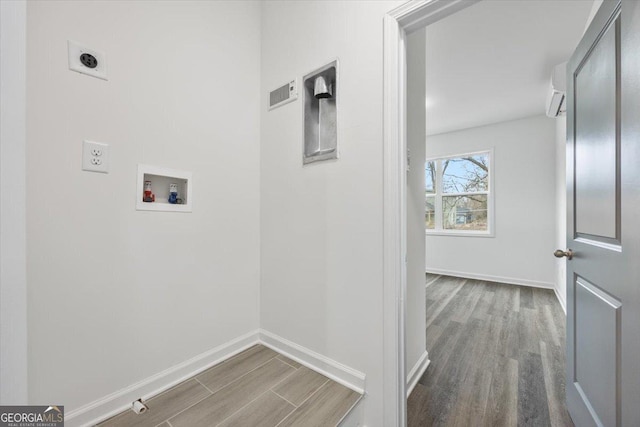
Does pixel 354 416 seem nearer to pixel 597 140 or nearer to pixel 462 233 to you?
pixel 597 140

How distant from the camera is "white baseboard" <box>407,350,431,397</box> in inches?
64.6

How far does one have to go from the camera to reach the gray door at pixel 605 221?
0.86 m

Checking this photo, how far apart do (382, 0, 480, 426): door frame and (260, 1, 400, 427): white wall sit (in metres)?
0.04

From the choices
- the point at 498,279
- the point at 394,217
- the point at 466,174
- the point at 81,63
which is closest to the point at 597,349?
the point at 394,217

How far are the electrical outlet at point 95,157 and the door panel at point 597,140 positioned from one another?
2141 mm

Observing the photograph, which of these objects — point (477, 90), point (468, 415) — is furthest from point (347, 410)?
point (477, 90)

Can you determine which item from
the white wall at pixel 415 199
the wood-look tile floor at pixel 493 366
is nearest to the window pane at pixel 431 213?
the wood-look tile floor at pixel 493 366

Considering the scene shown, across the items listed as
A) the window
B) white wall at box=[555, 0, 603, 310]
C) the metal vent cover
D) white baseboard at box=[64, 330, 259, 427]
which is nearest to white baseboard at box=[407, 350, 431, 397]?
white baseboard at box=[64, 330, 259, 427]

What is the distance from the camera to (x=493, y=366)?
1889 millimetres

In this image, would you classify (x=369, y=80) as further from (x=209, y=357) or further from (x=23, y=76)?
(x=209, y=357)

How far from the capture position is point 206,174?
1.53m

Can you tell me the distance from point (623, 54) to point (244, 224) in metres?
1.93

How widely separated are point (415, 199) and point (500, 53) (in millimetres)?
1982

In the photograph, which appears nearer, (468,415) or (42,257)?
(42,257)
